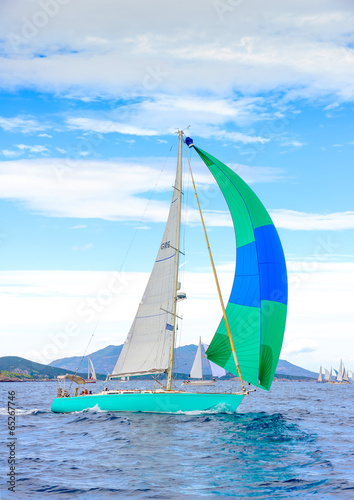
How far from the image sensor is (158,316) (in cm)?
2544

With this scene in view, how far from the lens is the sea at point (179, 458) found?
1204 centimetres

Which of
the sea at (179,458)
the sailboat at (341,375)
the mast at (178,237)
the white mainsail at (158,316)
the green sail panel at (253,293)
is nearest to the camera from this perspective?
the sea at (179,458)

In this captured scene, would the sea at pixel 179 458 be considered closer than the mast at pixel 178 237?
Yes

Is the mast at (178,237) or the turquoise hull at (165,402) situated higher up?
the mast at (178,237)

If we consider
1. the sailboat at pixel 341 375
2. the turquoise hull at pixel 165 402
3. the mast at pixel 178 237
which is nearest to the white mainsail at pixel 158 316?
the mast at pixel 178 237

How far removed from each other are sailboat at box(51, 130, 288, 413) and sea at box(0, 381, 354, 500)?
33.8 inches

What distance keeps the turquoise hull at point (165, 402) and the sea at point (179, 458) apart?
1.11ft

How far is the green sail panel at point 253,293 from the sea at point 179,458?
2643mm

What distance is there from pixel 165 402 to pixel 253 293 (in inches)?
241

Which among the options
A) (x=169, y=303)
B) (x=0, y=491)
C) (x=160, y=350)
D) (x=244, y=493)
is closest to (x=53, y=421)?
(x=160, y=350)

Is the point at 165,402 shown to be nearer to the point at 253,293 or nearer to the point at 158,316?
the point at 158,316

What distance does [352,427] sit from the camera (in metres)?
24.6

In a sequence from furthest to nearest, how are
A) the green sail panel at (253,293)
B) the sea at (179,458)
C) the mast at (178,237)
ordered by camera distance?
the mast at (178,237) → the green sail panel at (253,293) → the sea at (179,458)

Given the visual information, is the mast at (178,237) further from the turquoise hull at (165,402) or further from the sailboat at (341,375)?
the sailboat at (341,375)
